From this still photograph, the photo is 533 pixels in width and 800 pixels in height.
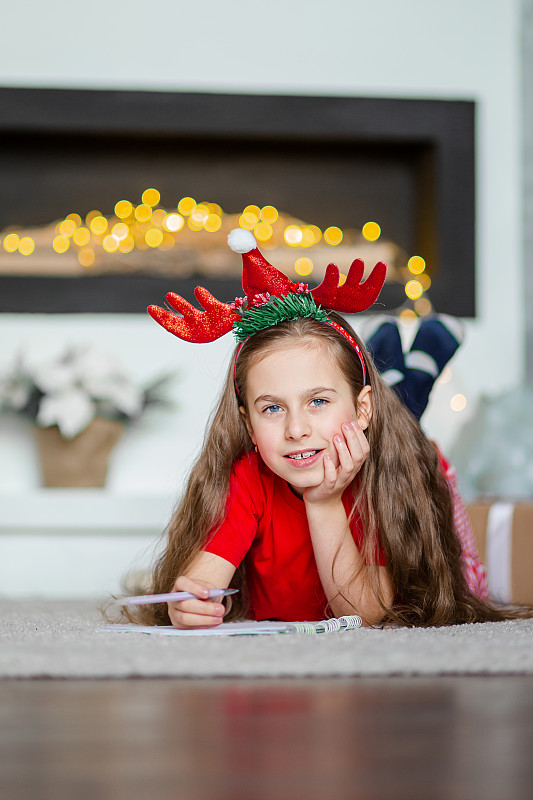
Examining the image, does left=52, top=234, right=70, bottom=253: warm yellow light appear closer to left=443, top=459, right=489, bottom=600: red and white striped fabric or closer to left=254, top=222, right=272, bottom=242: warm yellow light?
left=254, top=222, right=272, bottom=242: warm yellow light

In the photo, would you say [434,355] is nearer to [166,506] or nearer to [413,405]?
[413,405]

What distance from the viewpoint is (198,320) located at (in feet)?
3.95

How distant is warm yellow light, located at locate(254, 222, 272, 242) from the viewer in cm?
282

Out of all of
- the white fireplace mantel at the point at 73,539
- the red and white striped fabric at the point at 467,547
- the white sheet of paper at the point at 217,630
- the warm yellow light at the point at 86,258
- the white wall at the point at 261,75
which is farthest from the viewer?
Result: the warm yellow light at the point at 86,258

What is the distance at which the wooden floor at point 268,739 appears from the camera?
1.47ft

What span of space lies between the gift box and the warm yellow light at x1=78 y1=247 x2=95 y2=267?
1502mm

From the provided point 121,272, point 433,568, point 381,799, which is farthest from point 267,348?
point 121,272

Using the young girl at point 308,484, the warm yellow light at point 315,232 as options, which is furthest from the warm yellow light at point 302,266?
the young girl at point 308,484

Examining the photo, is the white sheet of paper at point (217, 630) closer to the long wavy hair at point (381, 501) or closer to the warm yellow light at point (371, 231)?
the long wavy hair at point (381, 501)

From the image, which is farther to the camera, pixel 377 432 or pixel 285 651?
pixel 377 432

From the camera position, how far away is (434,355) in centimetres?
166

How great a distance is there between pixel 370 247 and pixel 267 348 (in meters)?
1.75

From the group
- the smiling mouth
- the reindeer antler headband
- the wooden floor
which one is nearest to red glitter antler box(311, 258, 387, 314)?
the reindeer antler headband

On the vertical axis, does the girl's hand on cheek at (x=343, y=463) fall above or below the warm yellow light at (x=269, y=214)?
below
